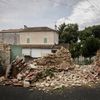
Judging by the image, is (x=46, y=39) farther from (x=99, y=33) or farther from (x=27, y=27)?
(x=99, y=33)

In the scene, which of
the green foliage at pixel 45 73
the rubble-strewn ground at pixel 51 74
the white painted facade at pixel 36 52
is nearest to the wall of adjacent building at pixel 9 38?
the white painted facade at pixel 36 52

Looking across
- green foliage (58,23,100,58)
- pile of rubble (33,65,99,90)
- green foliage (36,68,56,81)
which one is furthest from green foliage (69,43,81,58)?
green foliage (36,68,56,81)

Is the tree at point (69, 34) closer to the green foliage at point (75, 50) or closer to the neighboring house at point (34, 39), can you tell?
the neighboring house at point (34, 39)

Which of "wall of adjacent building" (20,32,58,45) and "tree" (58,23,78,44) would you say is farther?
"tree" (58,23,78,44)

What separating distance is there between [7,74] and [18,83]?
364 cm

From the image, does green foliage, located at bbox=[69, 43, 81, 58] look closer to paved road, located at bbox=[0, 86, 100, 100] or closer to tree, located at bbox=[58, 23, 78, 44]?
tree, located at bbox=[58, 23, 78, 44]

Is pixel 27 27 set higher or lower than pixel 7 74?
higher

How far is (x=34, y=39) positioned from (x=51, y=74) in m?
30.9

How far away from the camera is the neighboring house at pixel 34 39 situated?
65.7 m

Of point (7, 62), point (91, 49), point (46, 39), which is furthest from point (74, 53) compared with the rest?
point (7, 62)

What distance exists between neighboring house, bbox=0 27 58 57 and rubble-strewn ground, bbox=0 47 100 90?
20.4 m

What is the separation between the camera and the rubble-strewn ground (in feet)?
116

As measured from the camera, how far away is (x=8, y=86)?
111 feet

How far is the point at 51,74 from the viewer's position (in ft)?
127
